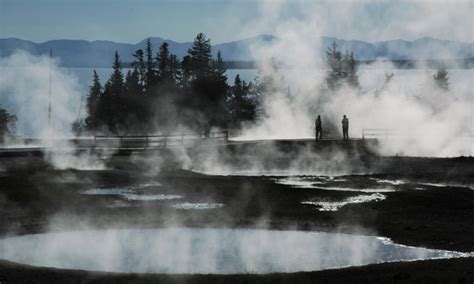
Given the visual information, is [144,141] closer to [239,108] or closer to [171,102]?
[171,102]

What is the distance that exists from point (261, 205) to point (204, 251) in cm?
1001

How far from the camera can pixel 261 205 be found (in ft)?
104

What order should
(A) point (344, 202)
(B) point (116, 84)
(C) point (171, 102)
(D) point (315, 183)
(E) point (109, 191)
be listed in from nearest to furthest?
(A) point (344, 202) → (E) point (109, 191) → (D) point (315, 183) → (C) point (171, 102) → (B) point (116, 84)

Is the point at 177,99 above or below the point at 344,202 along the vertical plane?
above

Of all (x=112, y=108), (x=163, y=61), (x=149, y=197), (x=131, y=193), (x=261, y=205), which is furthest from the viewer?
(x=163, y=61)

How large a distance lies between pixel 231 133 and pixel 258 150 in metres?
34.2

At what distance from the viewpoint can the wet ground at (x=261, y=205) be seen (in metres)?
19.8

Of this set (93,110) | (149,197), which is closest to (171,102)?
(93,110)

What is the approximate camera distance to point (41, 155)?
52.8 metres

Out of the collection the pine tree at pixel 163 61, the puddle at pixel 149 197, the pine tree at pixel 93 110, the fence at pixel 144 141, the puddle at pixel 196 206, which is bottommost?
the puddle at pixel 196 206

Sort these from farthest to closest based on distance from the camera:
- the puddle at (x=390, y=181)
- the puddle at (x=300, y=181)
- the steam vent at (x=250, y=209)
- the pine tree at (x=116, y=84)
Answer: the pine tree at (x=116, y=84) → the puddle at (x=390, y=181) → the puddle at (x=300, y=181) → the steam vent at (x=250, y=209)

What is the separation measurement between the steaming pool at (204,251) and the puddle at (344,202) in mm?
5917

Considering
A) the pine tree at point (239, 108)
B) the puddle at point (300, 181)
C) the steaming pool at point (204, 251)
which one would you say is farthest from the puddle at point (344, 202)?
the pine tree at point (239, 108)

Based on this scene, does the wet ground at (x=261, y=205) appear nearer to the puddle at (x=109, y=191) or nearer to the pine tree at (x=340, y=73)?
the puddle at (x=109, y=191)
